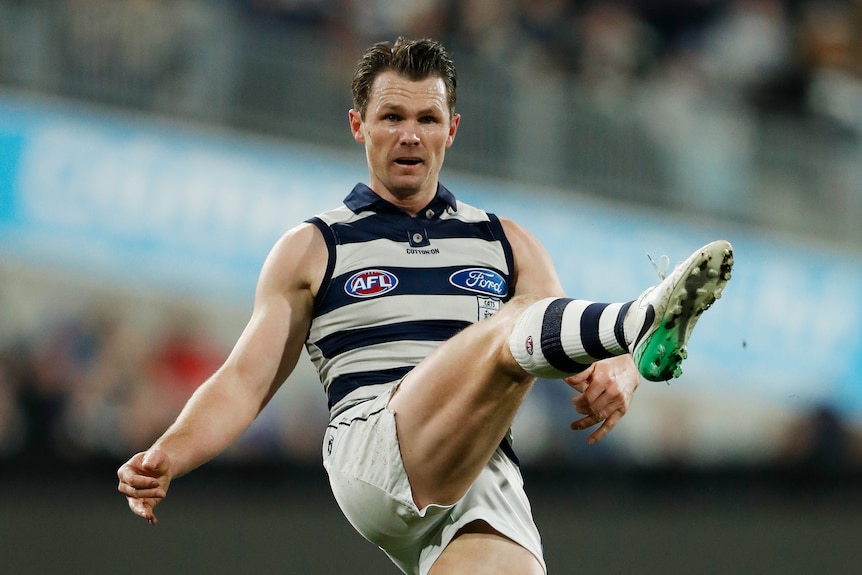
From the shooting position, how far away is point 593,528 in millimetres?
7180

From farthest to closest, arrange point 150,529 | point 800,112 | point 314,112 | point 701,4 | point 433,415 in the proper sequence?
point 701,4 < point 800,112 < point 314,112 < point 150,529 < point 433,415

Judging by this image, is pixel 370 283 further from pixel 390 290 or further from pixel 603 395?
pixel 603 395

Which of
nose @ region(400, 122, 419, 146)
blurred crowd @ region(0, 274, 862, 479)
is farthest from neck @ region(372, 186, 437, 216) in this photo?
blurred crowd @ region(0, 274, 862, 479)

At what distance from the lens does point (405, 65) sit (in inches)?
147

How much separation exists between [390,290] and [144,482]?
912 mm

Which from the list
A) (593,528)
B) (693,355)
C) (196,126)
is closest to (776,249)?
(693,355)

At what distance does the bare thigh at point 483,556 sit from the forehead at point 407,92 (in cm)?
125

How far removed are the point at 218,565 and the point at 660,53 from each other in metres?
5.03

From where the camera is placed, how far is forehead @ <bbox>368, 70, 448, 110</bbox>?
370cm

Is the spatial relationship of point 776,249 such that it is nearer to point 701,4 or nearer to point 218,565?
point 701,4

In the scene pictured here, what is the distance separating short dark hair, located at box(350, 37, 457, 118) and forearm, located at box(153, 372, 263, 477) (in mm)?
963

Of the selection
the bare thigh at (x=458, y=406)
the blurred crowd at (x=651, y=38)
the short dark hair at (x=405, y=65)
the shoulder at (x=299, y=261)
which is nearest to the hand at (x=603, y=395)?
the bare thigh at (x=458, y=406)

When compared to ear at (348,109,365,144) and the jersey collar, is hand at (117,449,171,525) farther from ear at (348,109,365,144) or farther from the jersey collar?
ear at (348,109,365,144)

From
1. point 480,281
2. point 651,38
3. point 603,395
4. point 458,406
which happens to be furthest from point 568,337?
point 651,38
